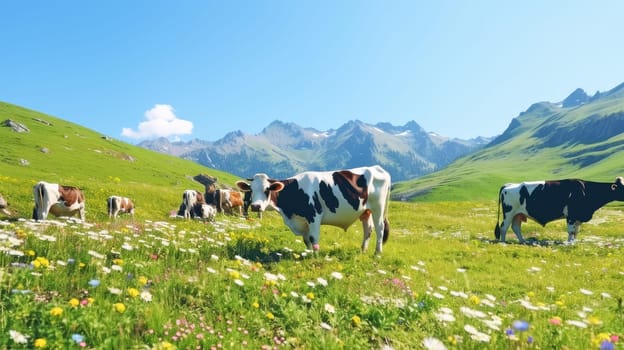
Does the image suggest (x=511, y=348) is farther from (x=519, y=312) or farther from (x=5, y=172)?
(x=5, y=172)

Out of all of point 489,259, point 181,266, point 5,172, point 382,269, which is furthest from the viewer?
point 5,172

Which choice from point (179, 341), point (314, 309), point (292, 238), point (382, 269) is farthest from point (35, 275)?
point (292, 238)

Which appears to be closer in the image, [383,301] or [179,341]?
[179,341]

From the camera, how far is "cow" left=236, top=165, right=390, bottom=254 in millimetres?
12680

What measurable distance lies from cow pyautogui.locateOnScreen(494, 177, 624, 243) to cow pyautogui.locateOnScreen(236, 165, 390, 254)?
12038 mm

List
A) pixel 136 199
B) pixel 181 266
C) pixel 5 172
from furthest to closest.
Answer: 1. pixel 5 172
2. pixel 136 199
3. pixel 181 266

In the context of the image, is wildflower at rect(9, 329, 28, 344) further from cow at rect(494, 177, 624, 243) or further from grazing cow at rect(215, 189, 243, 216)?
grazing cow at rect(215, 189, 243, 216)

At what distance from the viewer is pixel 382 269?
10672 millimetres

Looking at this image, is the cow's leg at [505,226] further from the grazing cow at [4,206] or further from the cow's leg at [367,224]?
the grazing cow at [4,206]

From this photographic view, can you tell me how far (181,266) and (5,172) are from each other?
81260 mm

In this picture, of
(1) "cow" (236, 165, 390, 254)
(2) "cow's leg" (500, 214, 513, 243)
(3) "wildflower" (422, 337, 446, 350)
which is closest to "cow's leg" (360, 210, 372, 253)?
(1) "cow" (236, 165, 390, 254)

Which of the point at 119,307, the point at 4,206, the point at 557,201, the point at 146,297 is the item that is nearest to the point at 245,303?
the point at 146,297

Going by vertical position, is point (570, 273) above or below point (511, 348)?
below

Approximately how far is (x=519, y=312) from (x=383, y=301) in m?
2.50
